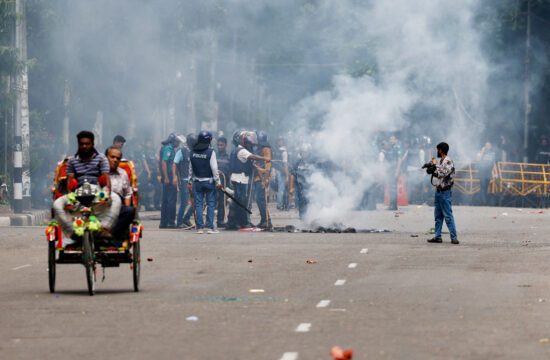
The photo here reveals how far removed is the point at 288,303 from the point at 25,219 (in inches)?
577

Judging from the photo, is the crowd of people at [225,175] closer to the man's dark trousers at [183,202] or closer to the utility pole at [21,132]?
the man's dark trousers at [183,202]

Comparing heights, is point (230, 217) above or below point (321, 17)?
below

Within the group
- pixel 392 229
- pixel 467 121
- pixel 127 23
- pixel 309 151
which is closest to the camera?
pixel 392 229

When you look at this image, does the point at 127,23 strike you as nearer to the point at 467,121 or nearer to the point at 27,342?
the point at 467,121

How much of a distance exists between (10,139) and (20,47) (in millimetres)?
2805

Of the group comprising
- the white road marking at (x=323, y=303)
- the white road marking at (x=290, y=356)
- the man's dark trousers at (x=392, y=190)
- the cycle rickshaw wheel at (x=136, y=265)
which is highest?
the man's dark trousers at (x=392, y=190)

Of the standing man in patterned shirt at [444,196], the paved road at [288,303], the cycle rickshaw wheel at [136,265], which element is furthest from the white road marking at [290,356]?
the standing man in patterned shirt at [444,196]

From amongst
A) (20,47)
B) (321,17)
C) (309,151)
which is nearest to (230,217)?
(309,151)

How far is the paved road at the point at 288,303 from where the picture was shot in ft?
23.9

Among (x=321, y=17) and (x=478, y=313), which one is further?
(x=321, y=17)

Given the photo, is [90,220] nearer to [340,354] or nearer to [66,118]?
[340,354]

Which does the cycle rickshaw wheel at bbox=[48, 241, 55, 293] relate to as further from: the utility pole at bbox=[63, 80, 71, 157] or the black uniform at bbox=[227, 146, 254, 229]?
the utility pole at bbox=[63, 80, 71, 157]

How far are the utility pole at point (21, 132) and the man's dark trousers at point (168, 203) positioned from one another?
459 centimetres

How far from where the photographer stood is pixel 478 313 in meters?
8.80
